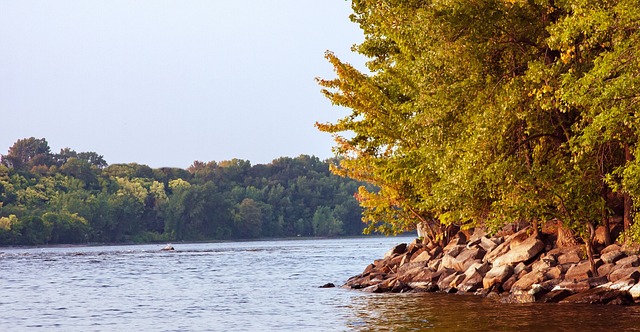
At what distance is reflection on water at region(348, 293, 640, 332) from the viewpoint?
21.7 meters

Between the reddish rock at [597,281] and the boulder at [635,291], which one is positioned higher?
the reddish rock at [597,281]

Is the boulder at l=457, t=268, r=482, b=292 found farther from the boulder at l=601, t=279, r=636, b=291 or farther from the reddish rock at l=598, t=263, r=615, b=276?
the boulder at l=601, t=279, r=636, b=291

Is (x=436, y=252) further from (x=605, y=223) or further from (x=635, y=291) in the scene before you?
(x=635, y=291)

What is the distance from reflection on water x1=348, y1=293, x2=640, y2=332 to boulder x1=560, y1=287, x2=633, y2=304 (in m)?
0.40

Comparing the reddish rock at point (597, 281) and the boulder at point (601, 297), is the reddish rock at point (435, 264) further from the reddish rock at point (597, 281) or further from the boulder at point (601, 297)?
the boulder at point (601, 297)

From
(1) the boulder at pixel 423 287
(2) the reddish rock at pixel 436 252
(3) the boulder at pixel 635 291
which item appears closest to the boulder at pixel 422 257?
(2) the reddish rock at pixel 436 252

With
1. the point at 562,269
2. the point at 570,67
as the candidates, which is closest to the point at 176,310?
the point at 562,269

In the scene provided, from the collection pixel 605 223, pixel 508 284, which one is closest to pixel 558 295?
pixel 605 223

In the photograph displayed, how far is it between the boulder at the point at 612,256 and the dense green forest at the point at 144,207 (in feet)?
430

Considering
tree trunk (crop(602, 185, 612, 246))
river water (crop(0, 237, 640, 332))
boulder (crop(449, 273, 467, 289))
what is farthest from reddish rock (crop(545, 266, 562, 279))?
boulder (crop(449, 273, 467, 289))

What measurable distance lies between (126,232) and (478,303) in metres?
150

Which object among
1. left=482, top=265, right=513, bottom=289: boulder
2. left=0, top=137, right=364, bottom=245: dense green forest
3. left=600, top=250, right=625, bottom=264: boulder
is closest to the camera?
left=600, top=250, right=625, bottom=264: boulder

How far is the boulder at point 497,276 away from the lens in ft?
95.7

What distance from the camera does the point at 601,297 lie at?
80.8ft
